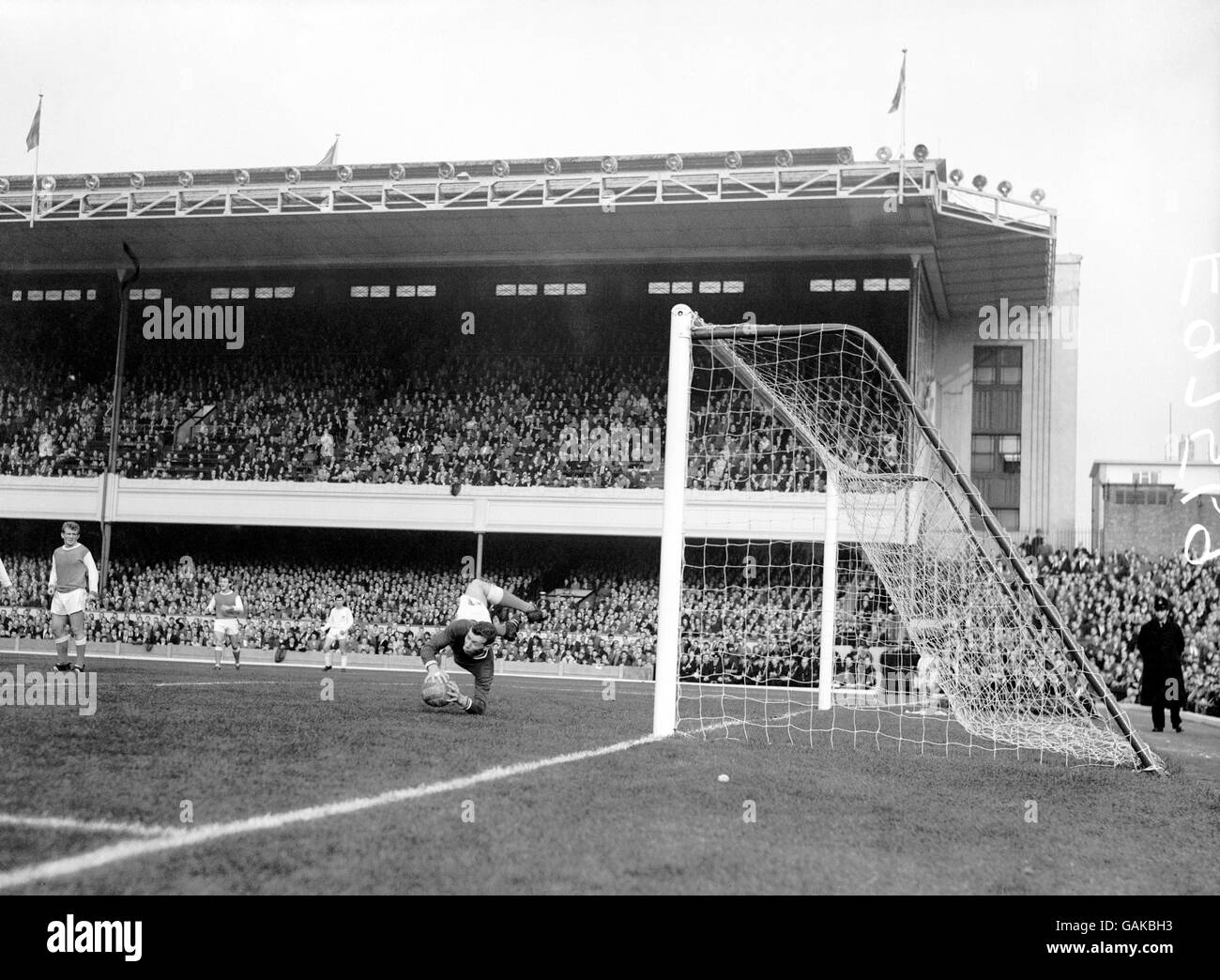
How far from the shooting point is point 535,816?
6172 millimetres

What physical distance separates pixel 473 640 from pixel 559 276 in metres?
28.6

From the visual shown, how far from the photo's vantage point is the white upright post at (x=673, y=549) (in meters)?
11.2

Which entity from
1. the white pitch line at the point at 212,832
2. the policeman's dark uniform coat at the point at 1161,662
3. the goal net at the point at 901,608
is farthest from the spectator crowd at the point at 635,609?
the white pitch line at the point at 212,832

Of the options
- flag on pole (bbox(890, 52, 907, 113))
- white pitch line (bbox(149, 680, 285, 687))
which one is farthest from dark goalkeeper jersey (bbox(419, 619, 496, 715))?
flag on pole (bbox(890, 52, 907, 113))

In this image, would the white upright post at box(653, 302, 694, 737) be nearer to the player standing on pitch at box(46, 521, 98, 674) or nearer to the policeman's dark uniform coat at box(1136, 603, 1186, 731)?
the player standing on pitch at box(46, 521, 98, 674)

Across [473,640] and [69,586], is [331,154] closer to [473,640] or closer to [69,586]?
[69,586]

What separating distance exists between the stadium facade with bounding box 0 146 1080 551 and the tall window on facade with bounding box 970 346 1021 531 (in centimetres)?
7

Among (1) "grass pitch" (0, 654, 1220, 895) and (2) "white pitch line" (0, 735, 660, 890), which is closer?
(2) "white pitch line" (0, 735, 660, 890)

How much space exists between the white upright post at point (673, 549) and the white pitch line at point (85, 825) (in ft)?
20.2

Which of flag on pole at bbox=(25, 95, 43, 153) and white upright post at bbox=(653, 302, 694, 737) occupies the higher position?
flag on pole at bbox=(25, 95, 43, 153)

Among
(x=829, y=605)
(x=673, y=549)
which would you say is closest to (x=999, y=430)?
(x=829, y=605)

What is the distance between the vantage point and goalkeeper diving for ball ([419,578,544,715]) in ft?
37.9

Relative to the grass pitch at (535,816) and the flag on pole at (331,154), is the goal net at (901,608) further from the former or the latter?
the flag on pole at (331,154)

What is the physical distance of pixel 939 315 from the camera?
4219 cm
